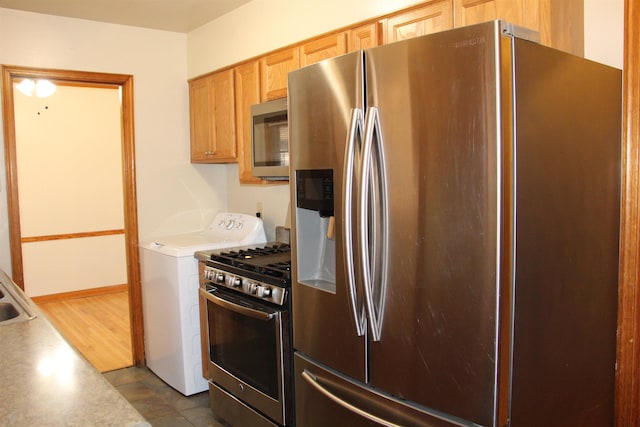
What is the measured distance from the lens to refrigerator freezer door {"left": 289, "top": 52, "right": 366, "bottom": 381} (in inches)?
67.6

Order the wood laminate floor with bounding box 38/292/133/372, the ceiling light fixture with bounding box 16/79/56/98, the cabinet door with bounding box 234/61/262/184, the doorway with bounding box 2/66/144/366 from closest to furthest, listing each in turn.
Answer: the cabinet door with bounding box 234/61/262/184
the doorway with bounding box 2/66/144/366
the wood laminate floor with bounding box 38/292/133/372
the ceiling light fixture with bounding box 16/79/56/98

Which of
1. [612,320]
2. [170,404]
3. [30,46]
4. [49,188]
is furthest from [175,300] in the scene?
[49,188]

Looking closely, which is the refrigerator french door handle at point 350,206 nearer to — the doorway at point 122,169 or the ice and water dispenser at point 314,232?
the ice and water dispenser at point 314,232

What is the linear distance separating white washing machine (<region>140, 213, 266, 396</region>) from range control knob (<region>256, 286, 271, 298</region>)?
2.97 feet

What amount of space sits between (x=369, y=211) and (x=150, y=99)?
2706 millimetres

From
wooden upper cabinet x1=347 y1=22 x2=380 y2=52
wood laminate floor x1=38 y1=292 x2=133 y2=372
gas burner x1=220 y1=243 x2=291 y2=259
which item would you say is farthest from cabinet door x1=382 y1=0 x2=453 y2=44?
wood laminate floor x1=38 y1=292 x2=133 y2=372

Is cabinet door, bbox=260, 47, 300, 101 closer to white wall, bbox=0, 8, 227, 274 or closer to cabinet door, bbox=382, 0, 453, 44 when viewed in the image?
cabinet door, bbox=382, 0, 453, 44

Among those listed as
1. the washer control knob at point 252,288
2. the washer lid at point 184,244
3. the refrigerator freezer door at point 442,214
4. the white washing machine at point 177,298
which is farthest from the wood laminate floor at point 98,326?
the refrigerator freezer door at point 442,214

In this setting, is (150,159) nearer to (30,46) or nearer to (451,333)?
(30,46)

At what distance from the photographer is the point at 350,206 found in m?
1.66

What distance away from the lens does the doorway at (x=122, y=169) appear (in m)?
3.33

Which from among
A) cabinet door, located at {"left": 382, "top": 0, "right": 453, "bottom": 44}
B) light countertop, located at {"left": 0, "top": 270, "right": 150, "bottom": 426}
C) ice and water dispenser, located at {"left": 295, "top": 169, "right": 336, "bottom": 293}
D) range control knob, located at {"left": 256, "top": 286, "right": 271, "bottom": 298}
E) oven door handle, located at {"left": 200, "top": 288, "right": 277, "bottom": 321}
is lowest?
oven door handle, located at {"left": 200, "top": 288, "right": 277, "bottom": 321}

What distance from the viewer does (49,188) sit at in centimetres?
593

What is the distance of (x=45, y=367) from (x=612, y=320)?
1.80 meters
